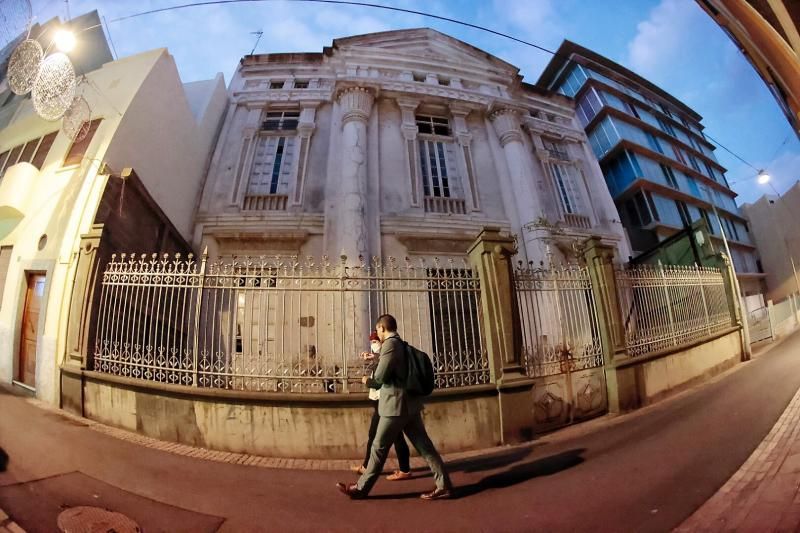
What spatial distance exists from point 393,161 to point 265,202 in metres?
3.95

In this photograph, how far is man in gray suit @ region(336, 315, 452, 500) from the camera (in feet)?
8.16

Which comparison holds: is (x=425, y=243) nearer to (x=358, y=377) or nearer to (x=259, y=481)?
(x=358, y=377)

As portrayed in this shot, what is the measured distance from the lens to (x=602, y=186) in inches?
428

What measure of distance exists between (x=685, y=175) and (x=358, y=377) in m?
24.5

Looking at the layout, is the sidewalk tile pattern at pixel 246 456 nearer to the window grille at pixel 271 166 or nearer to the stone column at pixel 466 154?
the window grille at pixel 271 166

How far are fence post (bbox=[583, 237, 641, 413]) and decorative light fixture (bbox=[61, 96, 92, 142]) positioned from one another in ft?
32.5

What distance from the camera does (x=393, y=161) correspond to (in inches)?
351

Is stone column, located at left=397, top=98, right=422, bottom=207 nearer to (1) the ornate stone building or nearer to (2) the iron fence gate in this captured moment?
(1) the ornate stone building

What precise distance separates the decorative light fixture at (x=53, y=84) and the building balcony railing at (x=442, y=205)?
7.16 m

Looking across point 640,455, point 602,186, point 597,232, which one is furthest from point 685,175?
point 640,455

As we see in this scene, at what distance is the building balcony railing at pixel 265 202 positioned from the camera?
315 inches

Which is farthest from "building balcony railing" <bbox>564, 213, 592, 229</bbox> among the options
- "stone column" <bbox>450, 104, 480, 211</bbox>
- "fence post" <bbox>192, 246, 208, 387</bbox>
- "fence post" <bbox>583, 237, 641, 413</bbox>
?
"fence post" <bbox>192, 246, 208, 387</bbox>

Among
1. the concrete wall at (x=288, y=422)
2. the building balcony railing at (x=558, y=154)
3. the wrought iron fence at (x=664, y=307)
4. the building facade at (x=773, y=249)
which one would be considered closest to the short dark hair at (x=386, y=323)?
the concrete wall at (x=288, y=422)

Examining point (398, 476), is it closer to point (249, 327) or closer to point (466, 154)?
point (249, 327)
